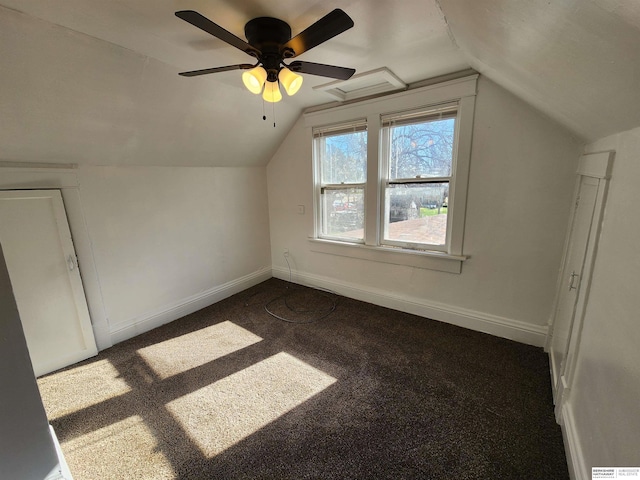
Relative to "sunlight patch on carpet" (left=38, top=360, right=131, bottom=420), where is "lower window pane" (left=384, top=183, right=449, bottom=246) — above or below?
above

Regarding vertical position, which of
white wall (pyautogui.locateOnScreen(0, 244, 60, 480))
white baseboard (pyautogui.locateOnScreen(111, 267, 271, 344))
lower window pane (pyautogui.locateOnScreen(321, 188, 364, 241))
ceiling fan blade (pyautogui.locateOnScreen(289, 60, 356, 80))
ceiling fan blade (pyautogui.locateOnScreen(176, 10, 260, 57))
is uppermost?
ceiling fan blade (pyautogui.locateOnScreen(176, 10, 260, 57))

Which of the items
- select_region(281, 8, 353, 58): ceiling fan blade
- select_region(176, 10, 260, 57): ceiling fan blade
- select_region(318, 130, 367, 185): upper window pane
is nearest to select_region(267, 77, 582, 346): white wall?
select_region(318, 130, 367, 185): upper window pane

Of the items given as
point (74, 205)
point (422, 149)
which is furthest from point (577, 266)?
point (74, 205)

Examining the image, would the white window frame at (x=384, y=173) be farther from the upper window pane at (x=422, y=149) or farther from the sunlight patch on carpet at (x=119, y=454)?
the sunlight patch on carpet at (x=119, y=454)

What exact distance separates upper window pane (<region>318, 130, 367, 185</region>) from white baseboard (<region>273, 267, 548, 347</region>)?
1.32 m

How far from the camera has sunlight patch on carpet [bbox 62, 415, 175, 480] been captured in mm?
1361

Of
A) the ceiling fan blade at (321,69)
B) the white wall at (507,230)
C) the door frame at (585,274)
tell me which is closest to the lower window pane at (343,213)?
the white wall at (507,230)

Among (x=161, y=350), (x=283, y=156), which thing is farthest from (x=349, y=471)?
(x=283, y=156)

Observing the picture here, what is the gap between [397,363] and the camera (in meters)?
2.12

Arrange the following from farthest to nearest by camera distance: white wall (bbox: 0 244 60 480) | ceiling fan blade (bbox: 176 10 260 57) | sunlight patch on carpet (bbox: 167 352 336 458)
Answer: sunlight patch on carpet (bbox: 167 352 336 458), ceiling fan blade (bbox: 176 10 260 57), white wall (bbox: 0 244 60 480)

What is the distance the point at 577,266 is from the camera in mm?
1642

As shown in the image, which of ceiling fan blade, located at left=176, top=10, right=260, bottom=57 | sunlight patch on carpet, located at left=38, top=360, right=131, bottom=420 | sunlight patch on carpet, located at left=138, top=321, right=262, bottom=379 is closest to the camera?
ceiling fan blade, located at left=176, top=10, right=260, bottom=57

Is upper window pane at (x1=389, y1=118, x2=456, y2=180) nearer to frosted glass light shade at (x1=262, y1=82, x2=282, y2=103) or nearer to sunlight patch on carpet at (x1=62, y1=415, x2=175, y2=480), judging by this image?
frosted glass light shade at (x1=262, y1=82, x2=282, y2=103)

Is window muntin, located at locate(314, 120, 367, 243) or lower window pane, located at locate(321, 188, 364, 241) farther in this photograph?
lower window pane, located at locate(321, 188, 364, 241)
